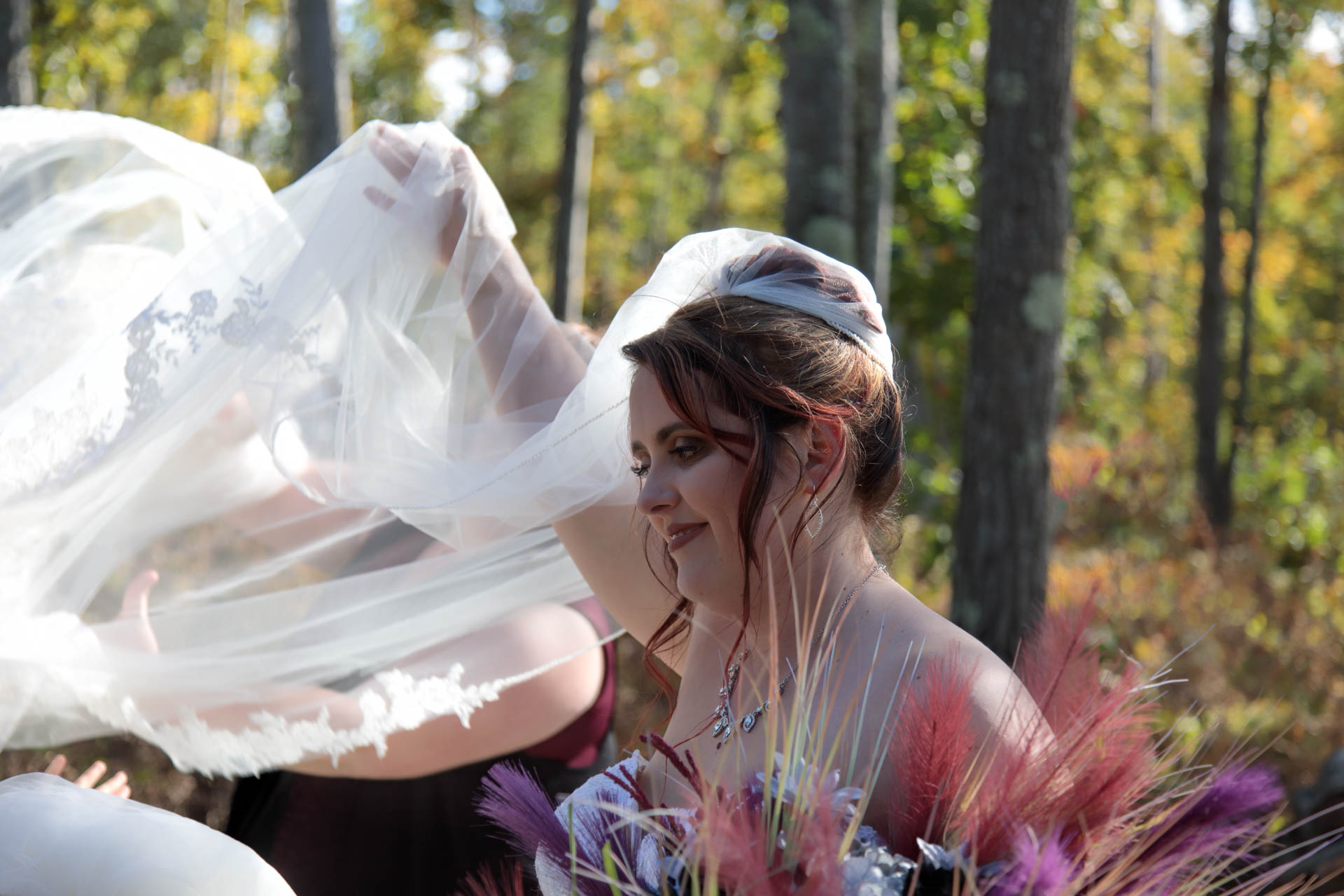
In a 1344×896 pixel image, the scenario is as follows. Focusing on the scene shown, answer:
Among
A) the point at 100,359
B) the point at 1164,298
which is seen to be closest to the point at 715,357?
the point at 100,359

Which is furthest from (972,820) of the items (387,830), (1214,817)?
(387,830)

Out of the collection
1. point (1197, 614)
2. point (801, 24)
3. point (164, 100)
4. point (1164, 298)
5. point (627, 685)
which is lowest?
point (1164, 298)

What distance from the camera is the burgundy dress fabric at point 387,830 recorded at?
2.60m

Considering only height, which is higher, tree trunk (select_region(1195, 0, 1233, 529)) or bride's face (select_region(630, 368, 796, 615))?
bride's face (select_region(630, 368, 796, 615))

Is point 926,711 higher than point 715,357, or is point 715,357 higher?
point 715,357

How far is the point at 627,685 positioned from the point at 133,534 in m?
4.26

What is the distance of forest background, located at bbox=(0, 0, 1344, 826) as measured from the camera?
6.57 metres

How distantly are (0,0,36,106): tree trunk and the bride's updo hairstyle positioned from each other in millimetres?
4273

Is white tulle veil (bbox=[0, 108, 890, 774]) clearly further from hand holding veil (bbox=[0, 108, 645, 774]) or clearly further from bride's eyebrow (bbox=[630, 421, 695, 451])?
bride's eyebrow (bbox=[630, 421, 695, 451])

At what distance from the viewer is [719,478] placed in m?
1.56

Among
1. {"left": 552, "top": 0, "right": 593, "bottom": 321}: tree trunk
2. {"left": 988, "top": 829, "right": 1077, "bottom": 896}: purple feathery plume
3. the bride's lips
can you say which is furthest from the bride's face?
{"left": 552, "top": 0, "right": 593, "bottom": 321}: tree trunk

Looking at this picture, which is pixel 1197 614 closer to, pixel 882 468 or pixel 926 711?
pixel 882 468

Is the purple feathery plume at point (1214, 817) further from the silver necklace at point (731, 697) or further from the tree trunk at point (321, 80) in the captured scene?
the tree trunk at point (321, 80)

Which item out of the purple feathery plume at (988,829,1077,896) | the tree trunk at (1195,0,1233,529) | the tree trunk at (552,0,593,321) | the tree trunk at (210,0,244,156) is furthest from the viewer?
the tree trunk at (210,0,244,156)
